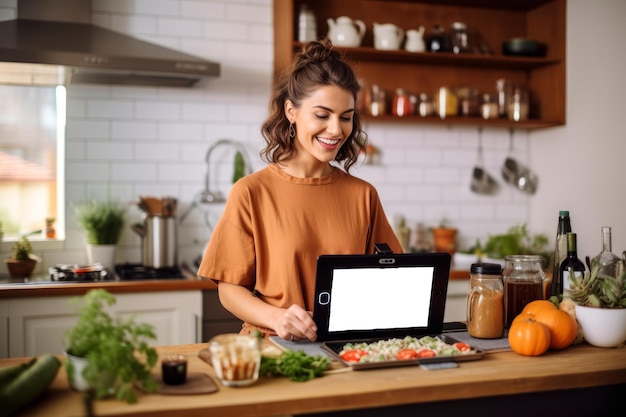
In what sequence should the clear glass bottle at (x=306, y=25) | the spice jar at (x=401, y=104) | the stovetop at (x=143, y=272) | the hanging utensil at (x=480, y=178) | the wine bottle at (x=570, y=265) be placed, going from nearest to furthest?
1. the wine bottle at (x=570, y=265)
2. the stovetop at (x=143, y=272)
3. the clear glass bottle at (x=306, y=25)
4. the spice jar at (x=401, y=104)
5. the hanging utensil at (x=480, y=178)

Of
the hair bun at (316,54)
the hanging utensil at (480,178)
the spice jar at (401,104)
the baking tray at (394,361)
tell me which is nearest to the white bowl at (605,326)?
the baking tray at (394,361)

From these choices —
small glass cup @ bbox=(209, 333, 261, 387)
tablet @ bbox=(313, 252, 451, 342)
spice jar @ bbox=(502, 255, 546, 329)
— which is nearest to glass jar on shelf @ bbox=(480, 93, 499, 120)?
spice jar @ bbox=(502, 255, 546, 329)

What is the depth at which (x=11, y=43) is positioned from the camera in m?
3.23

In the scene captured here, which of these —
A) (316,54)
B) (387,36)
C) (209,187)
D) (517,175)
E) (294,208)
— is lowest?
(294,208)

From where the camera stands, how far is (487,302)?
6.53ft

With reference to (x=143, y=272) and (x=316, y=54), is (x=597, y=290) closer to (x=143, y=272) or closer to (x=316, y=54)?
(x=316, y=54)

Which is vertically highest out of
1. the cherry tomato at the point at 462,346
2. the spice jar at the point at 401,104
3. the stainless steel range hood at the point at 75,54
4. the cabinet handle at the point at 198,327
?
the stainless steel range hood at the point at 75,54

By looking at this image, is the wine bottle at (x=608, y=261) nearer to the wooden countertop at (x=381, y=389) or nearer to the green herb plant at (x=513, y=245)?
the wooden countertop at (x=381, y=389)

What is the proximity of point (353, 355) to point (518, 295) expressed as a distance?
68cm

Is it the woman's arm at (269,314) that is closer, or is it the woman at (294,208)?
the woman's arm at (269,314)

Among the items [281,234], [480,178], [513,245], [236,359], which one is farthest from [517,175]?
[236,359]

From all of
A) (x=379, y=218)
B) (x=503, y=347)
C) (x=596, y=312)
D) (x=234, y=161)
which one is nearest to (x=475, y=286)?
(x=503, y=347)

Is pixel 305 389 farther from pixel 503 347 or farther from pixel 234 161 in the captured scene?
pixel 234 161

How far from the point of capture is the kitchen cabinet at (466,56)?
13.9ft
